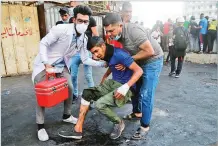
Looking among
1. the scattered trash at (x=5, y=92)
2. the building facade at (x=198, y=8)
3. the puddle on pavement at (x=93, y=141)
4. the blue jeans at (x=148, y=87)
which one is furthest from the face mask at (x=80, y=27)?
the building facade at (x=198, y=8)

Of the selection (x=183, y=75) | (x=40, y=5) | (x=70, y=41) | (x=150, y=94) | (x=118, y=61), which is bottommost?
(x=183, y=75)

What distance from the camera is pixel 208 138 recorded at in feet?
10.9

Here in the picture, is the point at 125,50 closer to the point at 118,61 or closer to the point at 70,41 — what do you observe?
the point at 118,61

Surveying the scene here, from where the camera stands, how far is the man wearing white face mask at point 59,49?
334cm

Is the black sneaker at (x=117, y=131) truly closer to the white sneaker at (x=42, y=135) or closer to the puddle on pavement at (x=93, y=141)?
the puddle on pavement at (x=93, y=141)

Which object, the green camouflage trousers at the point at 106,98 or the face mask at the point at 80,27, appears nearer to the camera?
the green camouflage trousers at the point at 106,98

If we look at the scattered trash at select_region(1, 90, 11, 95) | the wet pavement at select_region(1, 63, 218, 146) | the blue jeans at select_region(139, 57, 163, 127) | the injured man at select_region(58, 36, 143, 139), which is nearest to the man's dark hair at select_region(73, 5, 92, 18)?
the injured man at select_region(58, 36, 143, 139)

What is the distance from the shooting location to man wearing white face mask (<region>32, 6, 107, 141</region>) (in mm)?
3342

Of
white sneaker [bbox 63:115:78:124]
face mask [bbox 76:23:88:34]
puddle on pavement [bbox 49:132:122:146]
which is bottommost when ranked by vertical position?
puddle on pavement [bbox 49:132:122:146]

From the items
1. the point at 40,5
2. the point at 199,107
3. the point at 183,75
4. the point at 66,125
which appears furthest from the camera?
the point at 40,5

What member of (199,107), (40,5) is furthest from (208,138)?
(40,5)

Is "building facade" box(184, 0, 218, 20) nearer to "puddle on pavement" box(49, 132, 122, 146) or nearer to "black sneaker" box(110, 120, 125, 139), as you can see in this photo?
"black sneaker" box(110, 120, 125, 139)

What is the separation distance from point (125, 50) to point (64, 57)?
3.17 feet

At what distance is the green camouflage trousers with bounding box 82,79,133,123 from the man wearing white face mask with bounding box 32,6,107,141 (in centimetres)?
37
